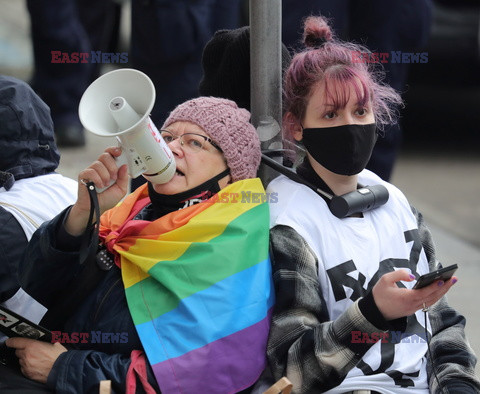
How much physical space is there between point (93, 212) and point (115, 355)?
0.39 meters

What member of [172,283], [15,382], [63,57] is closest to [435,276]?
[172,283]

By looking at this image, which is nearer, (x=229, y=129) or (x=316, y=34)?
A: (x=229, y=129)

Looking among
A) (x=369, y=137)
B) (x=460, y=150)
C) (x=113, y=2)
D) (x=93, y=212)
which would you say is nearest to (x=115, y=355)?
(x=93, y=212)

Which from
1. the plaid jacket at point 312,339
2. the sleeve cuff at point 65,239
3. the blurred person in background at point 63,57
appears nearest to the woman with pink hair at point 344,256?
the plaid jacket at point 312,339

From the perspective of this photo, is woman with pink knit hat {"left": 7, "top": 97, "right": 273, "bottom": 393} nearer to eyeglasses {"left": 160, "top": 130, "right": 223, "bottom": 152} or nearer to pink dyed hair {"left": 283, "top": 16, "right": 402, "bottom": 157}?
eyeglasses {"left": 160, "top": 130, "right": 223, "bottom": 152}

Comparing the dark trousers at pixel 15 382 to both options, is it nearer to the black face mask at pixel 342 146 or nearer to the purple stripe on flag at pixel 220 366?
the purple stripe on flag at pixel 220 366

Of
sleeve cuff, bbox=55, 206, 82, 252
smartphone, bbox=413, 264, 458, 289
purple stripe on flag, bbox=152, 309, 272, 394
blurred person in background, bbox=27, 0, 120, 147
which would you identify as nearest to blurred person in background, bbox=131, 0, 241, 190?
blurred person in background, bbox=27, 0, 120, 147

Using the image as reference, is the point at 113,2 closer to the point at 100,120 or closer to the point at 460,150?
the point at 460,150

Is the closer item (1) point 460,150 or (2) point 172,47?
(2) point 172,47

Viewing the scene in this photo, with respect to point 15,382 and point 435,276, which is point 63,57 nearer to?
point 15,382

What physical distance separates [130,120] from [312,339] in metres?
0.76

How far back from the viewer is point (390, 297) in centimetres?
253

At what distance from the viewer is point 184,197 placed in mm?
2891

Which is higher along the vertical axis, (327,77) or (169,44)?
(327,77)
